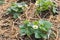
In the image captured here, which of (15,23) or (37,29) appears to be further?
(15,23)

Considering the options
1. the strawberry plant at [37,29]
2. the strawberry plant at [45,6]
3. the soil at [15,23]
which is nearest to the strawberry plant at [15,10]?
the soil at [15,23]

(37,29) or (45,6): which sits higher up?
(45,6)

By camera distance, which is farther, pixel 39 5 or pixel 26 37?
pixel 39 5

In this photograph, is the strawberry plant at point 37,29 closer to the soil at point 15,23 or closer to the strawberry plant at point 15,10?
the soil at point 15,23

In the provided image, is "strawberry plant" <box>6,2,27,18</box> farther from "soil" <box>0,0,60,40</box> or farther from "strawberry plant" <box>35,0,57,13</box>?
"strawberry plant" <box>35,0,57,13</box>

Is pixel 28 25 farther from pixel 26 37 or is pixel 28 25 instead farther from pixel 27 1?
pixel 27 1


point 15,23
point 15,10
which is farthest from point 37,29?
point 15,10

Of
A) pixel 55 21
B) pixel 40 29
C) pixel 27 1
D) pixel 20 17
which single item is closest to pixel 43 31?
pixel 40 29

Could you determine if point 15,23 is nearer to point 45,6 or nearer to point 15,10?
point 15,10

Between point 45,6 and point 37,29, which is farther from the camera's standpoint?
point 45,6

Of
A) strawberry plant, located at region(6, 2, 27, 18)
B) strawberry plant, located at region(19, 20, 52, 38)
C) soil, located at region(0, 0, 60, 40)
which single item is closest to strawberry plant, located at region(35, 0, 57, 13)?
soil, located at region(0, 0, 60, 40)

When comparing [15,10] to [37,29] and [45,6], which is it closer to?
[45,6]
